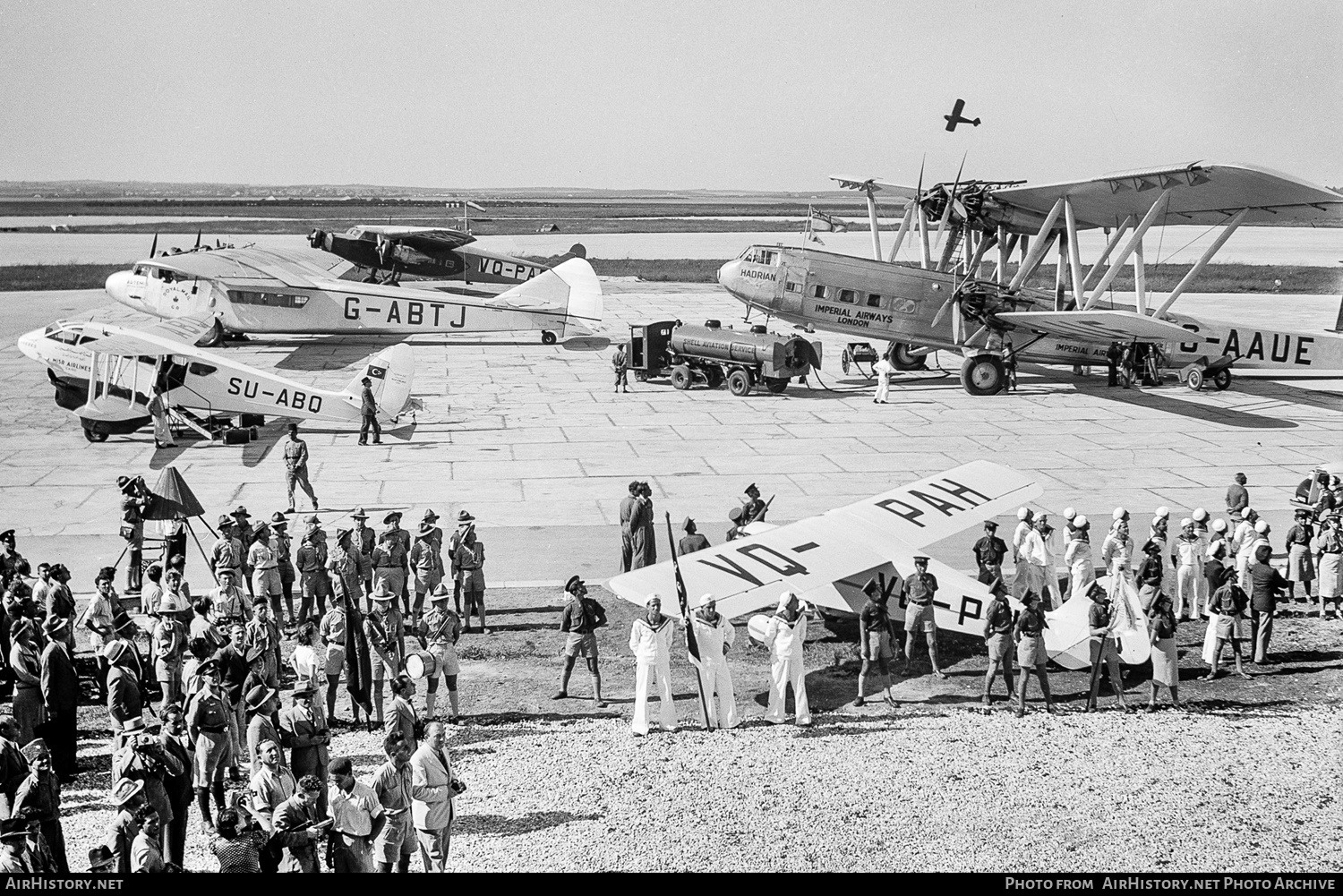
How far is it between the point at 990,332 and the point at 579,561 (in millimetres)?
17143

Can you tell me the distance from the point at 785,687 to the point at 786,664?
1.01 feet

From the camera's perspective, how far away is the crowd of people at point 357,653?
7793 millimetres

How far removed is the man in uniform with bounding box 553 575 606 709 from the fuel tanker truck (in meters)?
17.1

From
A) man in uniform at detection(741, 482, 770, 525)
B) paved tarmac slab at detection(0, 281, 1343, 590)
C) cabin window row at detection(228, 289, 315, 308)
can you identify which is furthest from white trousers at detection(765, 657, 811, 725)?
cabin window row at detection(228, 289, 315, 308)

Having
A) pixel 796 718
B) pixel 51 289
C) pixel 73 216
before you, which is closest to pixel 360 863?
pixel 796 718

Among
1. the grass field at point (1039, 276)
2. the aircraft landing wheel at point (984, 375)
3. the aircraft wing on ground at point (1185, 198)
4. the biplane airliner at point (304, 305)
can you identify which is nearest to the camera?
the aircraft wing on ground at point (1185, 198)

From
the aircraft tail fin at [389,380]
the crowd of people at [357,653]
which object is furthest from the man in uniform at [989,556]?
the aircraft tail fin at [389,380]

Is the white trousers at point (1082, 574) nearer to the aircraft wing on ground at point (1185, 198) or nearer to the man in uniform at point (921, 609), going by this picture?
the man in uniform at point (921, 609)

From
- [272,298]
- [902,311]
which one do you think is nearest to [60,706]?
[902,311]

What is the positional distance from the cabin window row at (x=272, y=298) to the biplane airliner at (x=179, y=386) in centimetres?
1107

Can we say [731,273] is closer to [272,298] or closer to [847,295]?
[847,295]

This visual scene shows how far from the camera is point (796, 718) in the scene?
1138 centimetres
